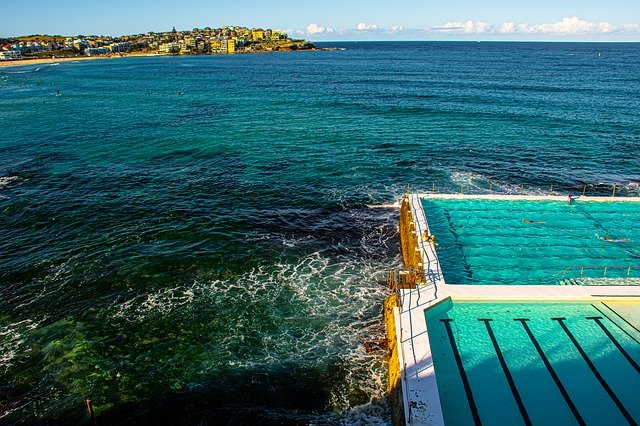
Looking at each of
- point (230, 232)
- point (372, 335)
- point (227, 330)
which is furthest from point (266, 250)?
point (372, 335)

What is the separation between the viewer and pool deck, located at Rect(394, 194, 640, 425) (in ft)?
43.1

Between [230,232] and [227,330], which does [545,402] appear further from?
[230,232]

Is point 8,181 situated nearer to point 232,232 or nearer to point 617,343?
point 232,232

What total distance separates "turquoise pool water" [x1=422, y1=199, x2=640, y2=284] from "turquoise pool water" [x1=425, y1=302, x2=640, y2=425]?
2.75 m

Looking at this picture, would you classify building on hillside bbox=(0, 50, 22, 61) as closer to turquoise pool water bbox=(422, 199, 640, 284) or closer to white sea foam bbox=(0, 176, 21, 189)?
white sea foam bbox=(0, 176, 21, 189)

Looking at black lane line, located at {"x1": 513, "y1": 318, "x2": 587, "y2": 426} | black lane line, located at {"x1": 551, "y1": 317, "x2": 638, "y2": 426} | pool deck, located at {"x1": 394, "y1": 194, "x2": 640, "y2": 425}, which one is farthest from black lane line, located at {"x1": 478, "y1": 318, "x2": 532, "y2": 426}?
black lane line, located at {"x1": 551, "y1": 317, "x2": 638, "y2": 426}

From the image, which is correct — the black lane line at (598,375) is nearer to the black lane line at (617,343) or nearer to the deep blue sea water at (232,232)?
the black lane line at (617,343)

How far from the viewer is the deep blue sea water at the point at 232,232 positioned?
1642 cm

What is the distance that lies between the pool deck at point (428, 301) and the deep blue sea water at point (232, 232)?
199cm

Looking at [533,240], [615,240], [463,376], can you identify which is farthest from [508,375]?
[615,240]

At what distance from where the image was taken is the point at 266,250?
1011 inches

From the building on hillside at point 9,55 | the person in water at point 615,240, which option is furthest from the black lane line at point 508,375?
the building on hillside at point 9,55

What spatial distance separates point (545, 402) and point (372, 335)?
7065 millimetres

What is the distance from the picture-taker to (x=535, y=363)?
50.9 feet
